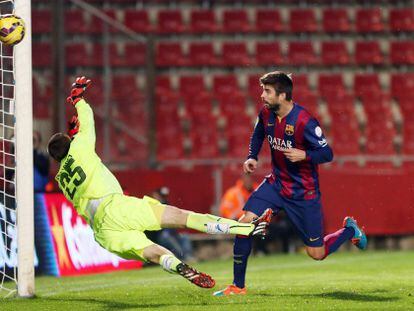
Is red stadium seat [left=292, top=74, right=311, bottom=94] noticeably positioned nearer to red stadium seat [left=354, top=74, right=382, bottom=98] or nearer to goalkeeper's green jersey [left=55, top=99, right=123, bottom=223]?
red stadium seat [left=354, top=74, right=382, bottom=98]

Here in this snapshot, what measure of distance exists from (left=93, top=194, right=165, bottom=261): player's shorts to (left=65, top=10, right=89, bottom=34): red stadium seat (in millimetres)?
6434

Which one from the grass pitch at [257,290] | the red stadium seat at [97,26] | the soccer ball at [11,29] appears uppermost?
the red stadium seat at [97,26]

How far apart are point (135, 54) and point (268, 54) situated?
215 inches

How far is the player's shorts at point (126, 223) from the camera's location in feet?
27.5

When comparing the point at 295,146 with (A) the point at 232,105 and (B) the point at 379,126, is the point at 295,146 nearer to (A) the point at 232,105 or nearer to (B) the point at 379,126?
(B) the point at 379,126

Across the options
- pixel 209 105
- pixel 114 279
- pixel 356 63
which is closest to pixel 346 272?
pixel 114 279

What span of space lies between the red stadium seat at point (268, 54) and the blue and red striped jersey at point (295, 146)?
1227cm

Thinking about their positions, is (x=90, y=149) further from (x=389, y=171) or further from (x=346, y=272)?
(x=389, y=171)

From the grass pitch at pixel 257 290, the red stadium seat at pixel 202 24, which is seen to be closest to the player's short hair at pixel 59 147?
the grass pitch at pixel 257 290

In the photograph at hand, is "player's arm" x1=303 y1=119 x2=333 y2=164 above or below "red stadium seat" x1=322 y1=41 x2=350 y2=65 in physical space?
below

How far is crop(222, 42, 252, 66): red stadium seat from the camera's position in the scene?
21.6 m

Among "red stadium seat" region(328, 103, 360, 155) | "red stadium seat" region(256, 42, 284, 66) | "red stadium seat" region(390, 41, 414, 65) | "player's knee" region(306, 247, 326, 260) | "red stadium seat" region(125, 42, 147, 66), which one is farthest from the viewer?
"red stadium seat" region(390, 41, 414, 65)

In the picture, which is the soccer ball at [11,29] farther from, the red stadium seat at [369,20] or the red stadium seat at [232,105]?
the red stadium seat at [369,20]

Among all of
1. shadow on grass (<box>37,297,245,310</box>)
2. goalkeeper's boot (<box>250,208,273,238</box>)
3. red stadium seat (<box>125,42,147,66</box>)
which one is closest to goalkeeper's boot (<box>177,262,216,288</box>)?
shadow on grass (<box>37,297,245,310</box>)
